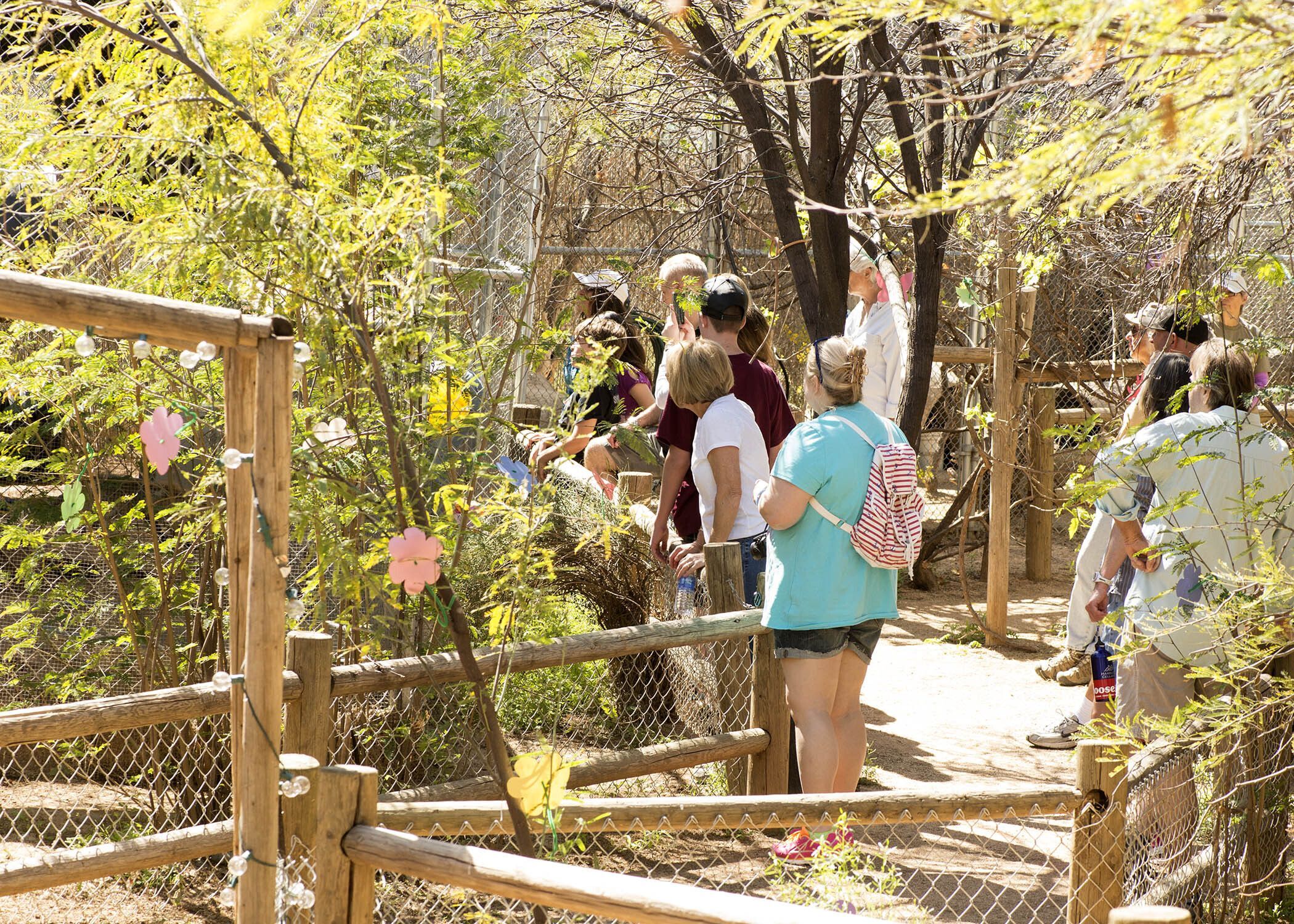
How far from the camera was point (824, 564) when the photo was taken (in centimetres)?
350

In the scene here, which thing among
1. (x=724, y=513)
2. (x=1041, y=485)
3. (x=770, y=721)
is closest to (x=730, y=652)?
(x=770, y=721)

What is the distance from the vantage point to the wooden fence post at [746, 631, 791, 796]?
165 inches

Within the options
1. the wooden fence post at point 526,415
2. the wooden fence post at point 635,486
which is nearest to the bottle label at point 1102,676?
the wooden fence post at point 635,486

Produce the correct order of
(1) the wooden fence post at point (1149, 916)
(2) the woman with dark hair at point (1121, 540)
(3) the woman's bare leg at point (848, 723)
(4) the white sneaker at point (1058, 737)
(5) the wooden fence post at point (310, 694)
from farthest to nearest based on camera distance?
(4) the white sneaker at point (1058, 737) < (2) the woman with dark hair at point (1121, 540) < (3) the woman's bare leg at point (848, 723) < (5) the wooden fence post at point (310, 694) < (1) the wooden fence post at point (1149, 916)

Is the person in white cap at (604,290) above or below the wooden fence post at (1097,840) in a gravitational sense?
above

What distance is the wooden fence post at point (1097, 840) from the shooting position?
265cm

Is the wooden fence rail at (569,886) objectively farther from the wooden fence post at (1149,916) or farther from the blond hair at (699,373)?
the blond hair at (699,373)

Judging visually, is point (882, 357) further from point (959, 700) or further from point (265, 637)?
point (265, 637)

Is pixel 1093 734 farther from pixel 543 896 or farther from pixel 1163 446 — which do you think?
pixel 543 896

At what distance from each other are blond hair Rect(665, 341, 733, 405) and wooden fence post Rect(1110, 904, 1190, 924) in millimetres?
2683

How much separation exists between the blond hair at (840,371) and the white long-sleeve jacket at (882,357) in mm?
1872

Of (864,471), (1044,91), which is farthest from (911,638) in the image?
(864,471)

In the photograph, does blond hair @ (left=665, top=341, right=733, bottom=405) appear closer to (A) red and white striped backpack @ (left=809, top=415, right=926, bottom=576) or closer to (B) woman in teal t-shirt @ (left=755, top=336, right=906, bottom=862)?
(B) woman in teal t-shirt @ (left=755, top=336, right=906, bottom=862)

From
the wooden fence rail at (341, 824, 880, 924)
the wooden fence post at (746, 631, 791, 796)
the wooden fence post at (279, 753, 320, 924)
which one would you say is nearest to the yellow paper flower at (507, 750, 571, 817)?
the wooden fence rail at (341, 824, 880, 924)
